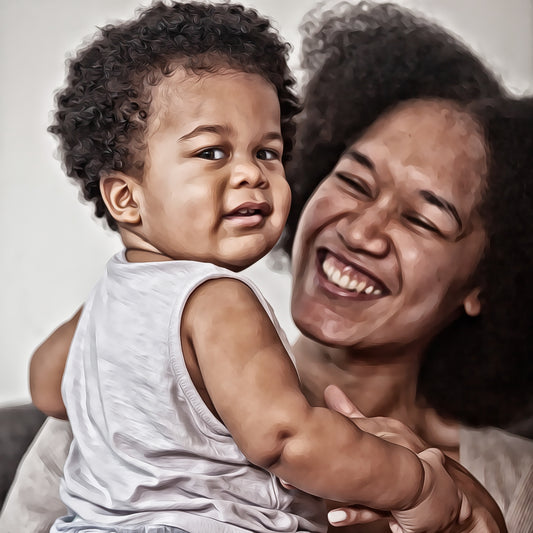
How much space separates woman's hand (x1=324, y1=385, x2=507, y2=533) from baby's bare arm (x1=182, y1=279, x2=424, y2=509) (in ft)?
0.35

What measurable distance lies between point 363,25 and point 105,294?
0.67m

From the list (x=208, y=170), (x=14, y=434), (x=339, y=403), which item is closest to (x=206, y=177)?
(x=208, y=170)

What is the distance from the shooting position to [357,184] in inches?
49.6

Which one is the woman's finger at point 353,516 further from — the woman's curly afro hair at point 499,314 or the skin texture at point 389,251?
the woman's curly afro hair at point 499,314

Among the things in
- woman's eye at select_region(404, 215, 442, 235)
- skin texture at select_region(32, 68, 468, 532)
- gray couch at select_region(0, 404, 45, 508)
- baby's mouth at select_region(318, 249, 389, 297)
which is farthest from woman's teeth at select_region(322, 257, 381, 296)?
gray couch at select_region(0, 404, 45, 508)

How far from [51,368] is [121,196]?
0.95 ft

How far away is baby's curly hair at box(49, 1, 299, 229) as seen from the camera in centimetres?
93

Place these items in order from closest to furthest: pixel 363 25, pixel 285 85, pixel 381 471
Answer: pixel 381 471
pixel 285 85
pixel 363 25

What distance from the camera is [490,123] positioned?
4.21 ft

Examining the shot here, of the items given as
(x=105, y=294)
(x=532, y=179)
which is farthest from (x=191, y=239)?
(x=532, y=179)

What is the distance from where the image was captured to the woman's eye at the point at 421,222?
1.22 metres

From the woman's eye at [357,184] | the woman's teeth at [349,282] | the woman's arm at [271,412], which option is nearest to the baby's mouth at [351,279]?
the woman's teeth at [349,282]

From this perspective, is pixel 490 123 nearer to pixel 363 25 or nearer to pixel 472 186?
pixel 472 186

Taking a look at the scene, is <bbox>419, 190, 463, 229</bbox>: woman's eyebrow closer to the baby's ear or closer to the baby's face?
the baby's face
